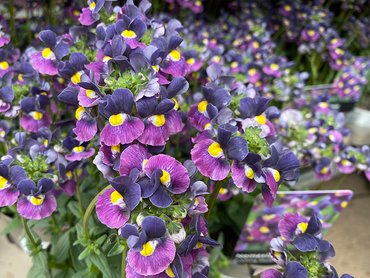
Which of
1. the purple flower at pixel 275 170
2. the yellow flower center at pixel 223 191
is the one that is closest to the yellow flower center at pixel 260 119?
the purple flower at pixel 275 170

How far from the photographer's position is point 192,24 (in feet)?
5.34

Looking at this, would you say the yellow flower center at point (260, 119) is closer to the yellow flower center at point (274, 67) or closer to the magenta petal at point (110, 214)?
the magenta petal at point (110, 214)

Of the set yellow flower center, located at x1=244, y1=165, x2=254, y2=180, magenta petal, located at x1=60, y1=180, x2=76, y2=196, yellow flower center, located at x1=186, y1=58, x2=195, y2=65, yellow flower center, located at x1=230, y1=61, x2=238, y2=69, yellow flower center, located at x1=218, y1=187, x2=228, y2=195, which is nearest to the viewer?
yellow flower center, located at x1=244, y1=165, x2=254, y2=180

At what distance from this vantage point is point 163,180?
0.58 meters

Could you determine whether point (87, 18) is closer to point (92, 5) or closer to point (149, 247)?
point (92, 5)

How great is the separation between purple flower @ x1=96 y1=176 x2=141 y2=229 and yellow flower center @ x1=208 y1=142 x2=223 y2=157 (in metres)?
0.14

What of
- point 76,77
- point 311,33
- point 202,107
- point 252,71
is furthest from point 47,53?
point 311,33

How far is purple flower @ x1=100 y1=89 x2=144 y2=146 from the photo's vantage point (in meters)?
0.63

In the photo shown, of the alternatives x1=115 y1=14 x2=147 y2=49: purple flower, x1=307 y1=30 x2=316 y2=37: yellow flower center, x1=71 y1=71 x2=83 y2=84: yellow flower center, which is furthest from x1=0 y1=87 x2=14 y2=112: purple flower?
x1=307 y1=30 x2=316 y2=37: yellow flower center

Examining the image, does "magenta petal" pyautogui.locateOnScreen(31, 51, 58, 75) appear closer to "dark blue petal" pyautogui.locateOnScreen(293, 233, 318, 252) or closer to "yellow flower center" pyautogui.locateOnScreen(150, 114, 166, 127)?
"yellow flower center" pyautogui.locateOnScreen(150, 114, 166, 127)

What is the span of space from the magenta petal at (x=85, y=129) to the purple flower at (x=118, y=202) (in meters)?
0.12

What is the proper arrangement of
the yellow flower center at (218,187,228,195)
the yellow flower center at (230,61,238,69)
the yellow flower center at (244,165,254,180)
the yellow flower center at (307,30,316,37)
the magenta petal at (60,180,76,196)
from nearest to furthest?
the yellow flower center at (244,165,254,180) → the magenta petal at (60,180,76,196) → the yellow flower center at (218,187,228,195) → the yellow flower center at (230,61,238,69) → the yellow flower center at (307,30,316,37)

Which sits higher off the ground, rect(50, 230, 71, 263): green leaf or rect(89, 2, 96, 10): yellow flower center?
rect(89, 2, 96, 10): yellow flower center

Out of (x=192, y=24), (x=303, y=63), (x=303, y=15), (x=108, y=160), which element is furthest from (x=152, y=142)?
(x=303, y=63)
